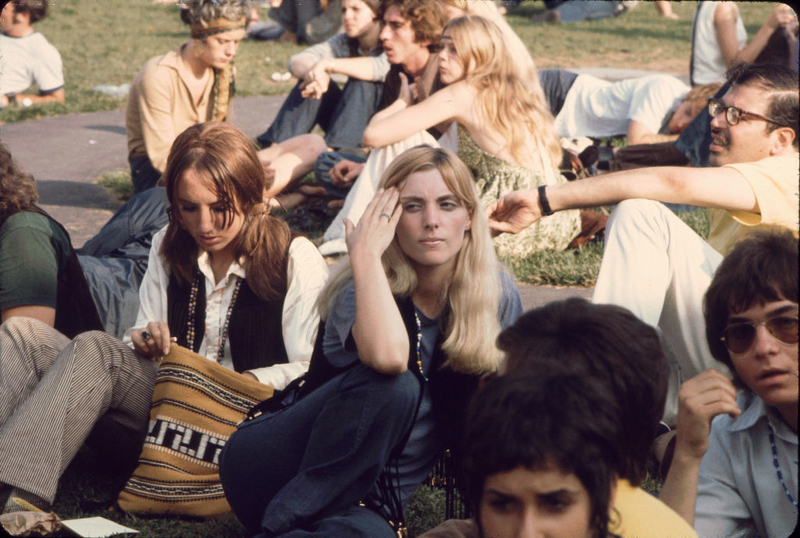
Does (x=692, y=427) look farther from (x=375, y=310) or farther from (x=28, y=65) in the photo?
(x=28, y=65)

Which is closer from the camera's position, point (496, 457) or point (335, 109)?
point (496, 457)

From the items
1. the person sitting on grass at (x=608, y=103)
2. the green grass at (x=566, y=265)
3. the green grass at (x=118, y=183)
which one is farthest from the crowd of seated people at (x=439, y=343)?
the person sitting on grass at (x=608, y=103)

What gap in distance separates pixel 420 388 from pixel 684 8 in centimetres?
1677

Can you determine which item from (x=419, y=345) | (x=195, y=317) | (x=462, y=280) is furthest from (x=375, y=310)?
(x=195, y=317)

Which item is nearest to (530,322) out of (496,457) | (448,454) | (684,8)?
(496,457)

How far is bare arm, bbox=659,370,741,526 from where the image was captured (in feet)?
6.89

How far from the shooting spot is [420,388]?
2.71 metres

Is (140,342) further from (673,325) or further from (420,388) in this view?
(673,325)

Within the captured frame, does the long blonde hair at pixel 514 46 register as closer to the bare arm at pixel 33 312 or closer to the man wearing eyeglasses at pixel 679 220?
the man wearing eyeglasses at pixel 679 220

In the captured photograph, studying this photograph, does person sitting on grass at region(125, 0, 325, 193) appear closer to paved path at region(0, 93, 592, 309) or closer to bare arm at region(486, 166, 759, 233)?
paved path at region(0, 93, 592, 309)

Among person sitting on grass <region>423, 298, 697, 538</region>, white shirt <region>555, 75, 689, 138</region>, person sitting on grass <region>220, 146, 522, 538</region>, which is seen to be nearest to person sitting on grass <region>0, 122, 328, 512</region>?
person sitting on grass <region>220, 146, 522, 538</region>

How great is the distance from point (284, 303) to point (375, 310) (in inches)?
34.5

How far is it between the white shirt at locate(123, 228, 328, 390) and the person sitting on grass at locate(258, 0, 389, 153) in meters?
3.32

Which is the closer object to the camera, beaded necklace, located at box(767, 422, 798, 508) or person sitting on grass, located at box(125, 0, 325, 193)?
beaded necklace, located at box(767, 422, 798, 508)
